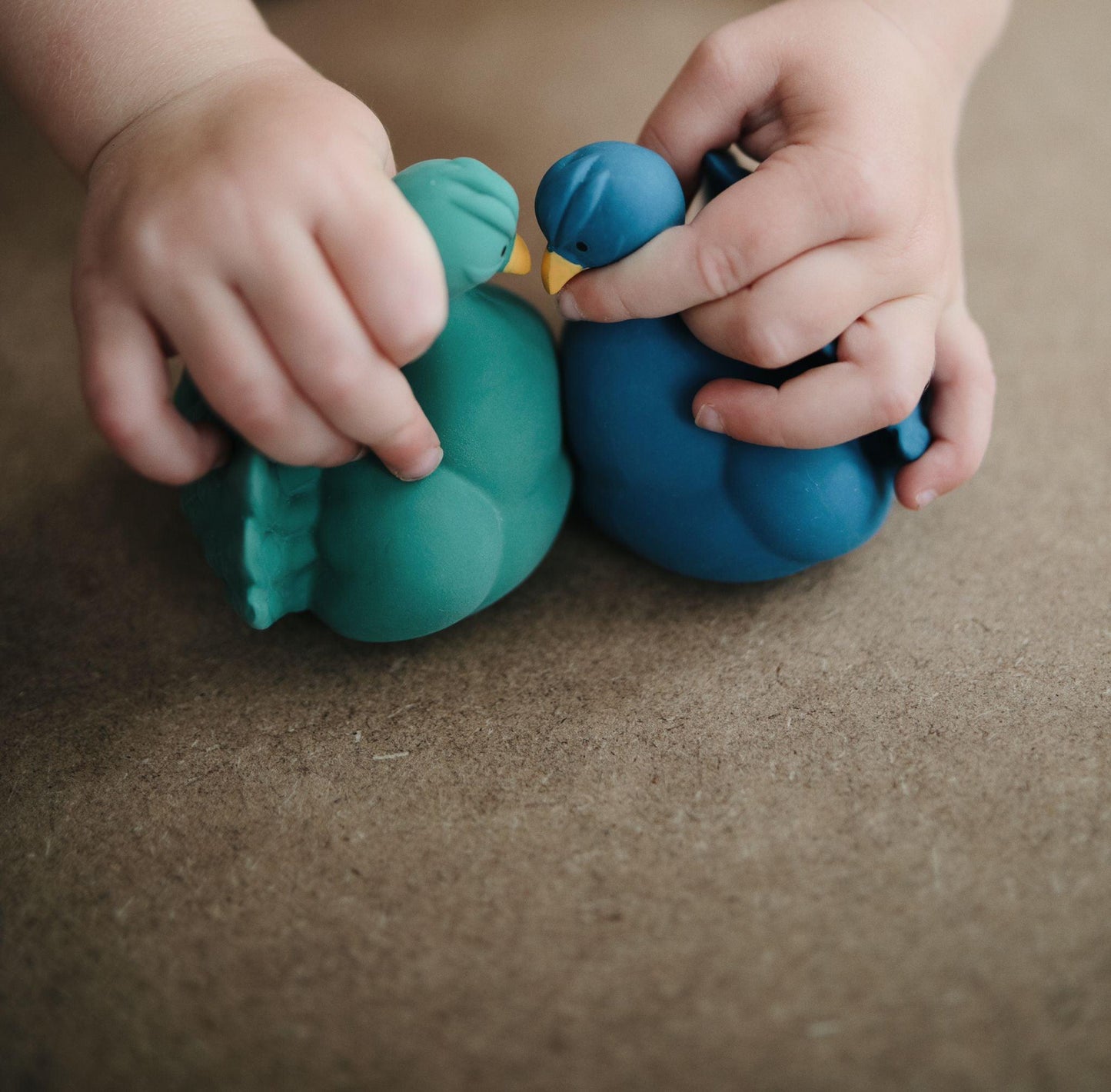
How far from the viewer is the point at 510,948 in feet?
1.38

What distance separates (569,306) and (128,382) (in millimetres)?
231

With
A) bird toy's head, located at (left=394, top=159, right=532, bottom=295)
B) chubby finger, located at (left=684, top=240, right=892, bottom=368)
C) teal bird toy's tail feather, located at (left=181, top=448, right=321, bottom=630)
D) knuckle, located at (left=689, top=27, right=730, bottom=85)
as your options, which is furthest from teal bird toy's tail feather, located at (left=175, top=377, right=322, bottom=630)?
knuckle, located at (left=689, top=27, right=730, bottom=85)

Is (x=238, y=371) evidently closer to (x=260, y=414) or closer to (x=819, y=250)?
(x=260, y=414)

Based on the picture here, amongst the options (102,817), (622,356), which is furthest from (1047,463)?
(102,817)

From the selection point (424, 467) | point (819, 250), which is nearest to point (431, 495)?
point (424, 467)

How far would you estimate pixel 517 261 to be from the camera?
488mm

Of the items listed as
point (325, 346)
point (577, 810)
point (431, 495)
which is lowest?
point (577, 810)

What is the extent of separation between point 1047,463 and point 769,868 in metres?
0.39

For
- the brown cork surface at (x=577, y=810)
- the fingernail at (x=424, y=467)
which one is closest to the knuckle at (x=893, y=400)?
the brown cork surface at (x=577, y=810)

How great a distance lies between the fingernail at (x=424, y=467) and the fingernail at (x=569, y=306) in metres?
0.11

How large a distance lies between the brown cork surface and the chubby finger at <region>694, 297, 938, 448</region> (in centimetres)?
13

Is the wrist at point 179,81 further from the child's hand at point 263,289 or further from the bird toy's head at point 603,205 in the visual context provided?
the bird toy's head at point 603,205

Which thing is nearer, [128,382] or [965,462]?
[128,382]

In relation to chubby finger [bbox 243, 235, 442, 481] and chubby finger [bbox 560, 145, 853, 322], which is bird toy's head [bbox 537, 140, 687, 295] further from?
chubby finger [bbox 243, 235, 442, 481]
